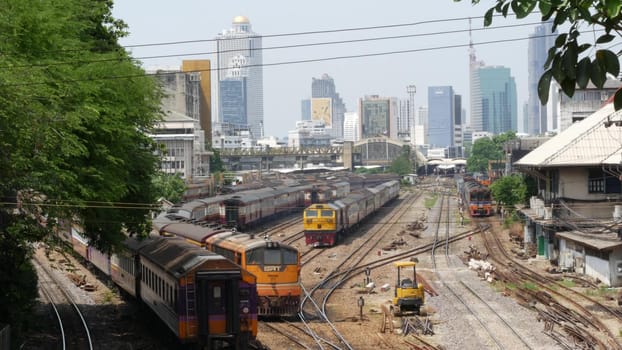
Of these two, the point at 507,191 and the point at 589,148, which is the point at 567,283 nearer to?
the point at 589,148

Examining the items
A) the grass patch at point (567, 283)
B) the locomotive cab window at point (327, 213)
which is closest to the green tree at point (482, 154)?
the locomotive cab window at point (327, 213)

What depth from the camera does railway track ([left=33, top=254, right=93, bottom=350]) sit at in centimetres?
2049

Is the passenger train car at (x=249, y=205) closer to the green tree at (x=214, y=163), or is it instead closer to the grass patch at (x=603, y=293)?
the grass patch at (x=603, y=293)

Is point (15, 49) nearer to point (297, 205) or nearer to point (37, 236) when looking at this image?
point (37, 236)

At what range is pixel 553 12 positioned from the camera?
4797 mm

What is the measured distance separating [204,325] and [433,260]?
2373 cm

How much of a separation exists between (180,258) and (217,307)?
6.11 ft

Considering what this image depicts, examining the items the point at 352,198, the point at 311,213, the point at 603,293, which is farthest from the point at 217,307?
the point at 352,198

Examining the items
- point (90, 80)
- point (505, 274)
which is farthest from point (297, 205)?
point (90, 80)

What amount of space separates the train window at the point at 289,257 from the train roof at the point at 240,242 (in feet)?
0.39

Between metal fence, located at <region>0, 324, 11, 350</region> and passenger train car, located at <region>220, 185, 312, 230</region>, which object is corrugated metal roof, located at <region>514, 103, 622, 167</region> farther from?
metal fence, located at <region>0, 324, 11, 350</region>

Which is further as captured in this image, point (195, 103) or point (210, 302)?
point (195, 103)

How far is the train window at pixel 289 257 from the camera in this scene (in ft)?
77.4

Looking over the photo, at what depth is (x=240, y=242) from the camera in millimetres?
24109
